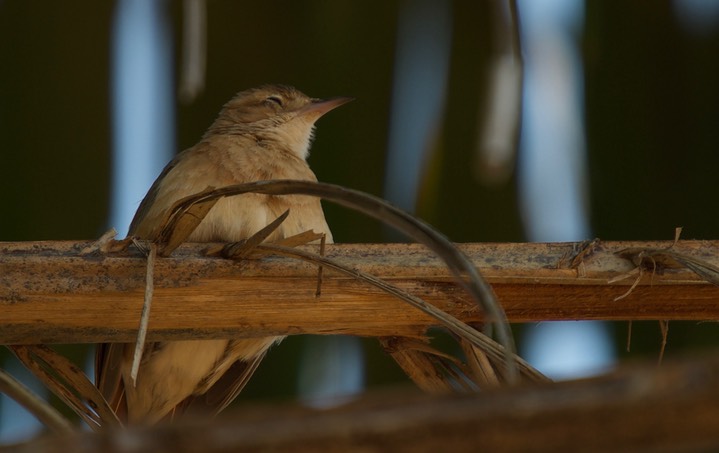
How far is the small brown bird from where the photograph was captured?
10.6 ft

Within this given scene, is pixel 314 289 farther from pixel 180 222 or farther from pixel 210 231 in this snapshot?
pixel 210 231

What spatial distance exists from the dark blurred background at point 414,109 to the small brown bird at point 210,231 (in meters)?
0.30

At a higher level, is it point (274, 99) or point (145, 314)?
point (274, 99)

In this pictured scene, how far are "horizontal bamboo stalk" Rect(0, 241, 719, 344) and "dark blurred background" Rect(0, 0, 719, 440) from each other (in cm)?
80

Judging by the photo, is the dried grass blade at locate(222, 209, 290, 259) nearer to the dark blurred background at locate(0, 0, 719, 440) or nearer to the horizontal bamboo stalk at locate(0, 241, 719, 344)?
the horizontal bamboo stalk at locate(0, 241, 719, 344)

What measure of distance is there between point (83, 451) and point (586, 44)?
2.44 meters

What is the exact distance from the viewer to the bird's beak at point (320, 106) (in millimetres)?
3334

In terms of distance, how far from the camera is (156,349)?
358 centimetres

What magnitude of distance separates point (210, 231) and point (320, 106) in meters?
0.74

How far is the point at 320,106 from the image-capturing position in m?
3.73

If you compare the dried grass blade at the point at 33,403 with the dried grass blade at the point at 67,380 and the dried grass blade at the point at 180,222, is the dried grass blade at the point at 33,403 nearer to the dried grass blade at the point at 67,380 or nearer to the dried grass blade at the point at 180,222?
the dried grass blade at the point at 180,222

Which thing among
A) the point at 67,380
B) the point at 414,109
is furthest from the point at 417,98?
the point at 67,380

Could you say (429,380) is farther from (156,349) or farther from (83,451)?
(156,349)

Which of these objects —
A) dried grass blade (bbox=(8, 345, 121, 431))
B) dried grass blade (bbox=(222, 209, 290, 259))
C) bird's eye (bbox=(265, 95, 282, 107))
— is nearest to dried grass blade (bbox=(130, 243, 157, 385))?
dried grass blade (bbox=(222, 209, 290, 259))
